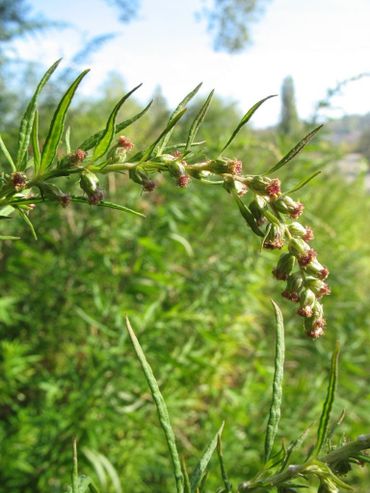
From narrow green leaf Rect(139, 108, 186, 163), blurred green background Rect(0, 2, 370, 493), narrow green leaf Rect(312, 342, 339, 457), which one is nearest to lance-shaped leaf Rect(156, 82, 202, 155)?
narrow green leaf Rect(139, 108, 186, 163)

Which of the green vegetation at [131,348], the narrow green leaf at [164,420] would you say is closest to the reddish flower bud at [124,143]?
the narrow green leaf at [164,420]

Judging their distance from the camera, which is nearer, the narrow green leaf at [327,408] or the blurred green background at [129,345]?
the narrow green leaf at [327,408]

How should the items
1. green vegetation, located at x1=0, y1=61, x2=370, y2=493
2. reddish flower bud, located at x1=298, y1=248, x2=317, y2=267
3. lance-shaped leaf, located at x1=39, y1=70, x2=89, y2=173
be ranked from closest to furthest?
1. lance-shaped leaf, located at x1=39, y1=70, x2=89, y2=173
2. reddish flower bud, located at x1=298, y1=248, x2=317, y2=267
3. green vegetation, located at x1=0, y1=61, x2=370, y2=493

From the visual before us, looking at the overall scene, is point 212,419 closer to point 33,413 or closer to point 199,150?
point 33,413

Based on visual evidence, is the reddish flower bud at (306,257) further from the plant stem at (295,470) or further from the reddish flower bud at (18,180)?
the reddish flower bud at (18,180)

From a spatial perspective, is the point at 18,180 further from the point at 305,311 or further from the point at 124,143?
the point at 305,311

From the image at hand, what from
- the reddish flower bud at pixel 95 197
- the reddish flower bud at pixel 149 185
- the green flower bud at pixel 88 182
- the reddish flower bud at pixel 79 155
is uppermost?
the reddish flower bud at pixel 79 155

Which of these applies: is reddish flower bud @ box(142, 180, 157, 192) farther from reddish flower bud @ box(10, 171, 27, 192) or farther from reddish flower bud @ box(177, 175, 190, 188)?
reddish flower bud @ box(10, 171, 27, 192)

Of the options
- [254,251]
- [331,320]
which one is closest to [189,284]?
[254,251]
